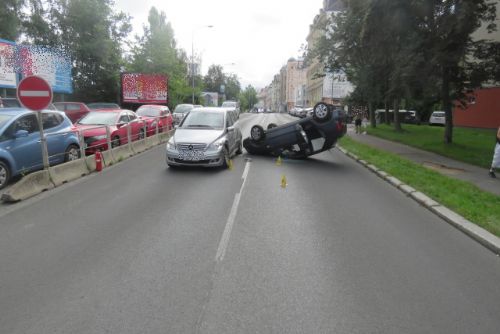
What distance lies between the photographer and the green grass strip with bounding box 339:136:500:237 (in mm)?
6844

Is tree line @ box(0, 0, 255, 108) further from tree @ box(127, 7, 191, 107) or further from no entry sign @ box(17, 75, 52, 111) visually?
no entry sign @ box(17, 75, 52, 111)

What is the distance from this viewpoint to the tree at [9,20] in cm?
3659

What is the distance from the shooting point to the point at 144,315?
358 cm

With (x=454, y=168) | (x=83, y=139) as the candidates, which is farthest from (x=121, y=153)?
(x=454, y=168)

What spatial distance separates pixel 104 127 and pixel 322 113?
7.24 metres

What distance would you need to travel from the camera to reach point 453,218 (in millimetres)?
6844

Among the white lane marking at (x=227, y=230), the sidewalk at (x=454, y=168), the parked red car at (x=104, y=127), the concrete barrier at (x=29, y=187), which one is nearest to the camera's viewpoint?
the white lane marking at (x=227, y=230)

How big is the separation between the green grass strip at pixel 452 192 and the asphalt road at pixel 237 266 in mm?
625

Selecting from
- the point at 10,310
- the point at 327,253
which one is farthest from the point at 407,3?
the point at 10,310

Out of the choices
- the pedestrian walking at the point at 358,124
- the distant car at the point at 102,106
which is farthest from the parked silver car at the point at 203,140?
the distant car at the point at 102,106

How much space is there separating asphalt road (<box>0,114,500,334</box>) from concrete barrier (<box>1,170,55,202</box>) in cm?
28

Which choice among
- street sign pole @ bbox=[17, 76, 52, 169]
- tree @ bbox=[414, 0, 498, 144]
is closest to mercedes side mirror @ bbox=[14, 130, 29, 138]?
street sign pole @ bbox=[17, 76, 52, 169]

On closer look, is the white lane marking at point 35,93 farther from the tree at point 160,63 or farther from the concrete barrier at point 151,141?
the tree at point 160,63

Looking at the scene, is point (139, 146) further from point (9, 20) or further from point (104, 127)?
point (9, 20)
